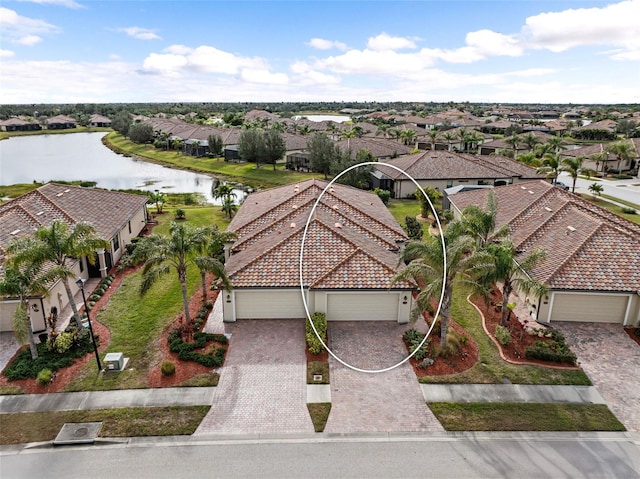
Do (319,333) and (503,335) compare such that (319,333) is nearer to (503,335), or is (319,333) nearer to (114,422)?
(503,335)

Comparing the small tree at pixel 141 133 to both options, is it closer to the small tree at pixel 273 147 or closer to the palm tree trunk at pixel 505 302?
the small tree at pixel 273 147

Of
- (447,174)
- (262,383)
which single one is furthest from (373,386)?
(447,174)

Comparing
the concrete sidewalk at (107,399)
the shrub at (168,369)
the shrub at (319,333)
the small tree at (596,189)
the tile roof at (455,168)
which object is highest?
the tile roof at (455,168)

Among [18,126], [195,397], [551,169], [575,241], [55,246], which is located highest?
[18,126]

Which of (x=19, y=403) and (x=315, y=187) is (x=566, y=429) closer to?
(x=19, y=403)

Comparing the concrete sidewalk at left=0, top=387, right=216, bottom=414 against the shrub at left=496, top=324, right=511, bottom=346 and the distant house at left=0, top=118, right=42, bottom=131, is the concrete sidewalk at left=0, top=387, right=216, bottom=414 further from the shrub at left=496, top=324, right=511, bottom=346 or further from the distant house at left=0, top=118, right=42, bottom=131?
the distant house at left=0, top=118, right=42, bottom=131

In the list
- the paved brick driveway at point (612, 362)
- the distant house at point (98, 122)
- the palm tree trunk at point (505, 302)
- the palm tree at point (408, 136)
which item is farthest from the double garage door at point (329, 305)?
the distant house at point (98, 122)
